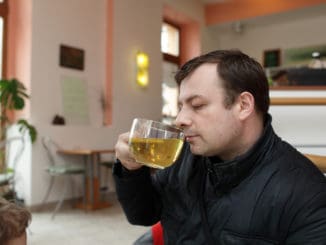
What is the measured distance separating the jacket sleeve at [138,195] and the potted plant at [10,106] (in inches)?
138

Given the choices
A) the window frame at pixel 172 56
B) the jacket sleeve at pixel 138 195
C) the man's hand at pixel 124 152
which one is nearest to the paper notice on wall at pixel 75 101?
the window frame at pixel 172 56

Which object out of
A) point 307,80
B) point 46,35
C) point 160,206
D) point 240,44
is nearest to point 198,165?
point 160,206

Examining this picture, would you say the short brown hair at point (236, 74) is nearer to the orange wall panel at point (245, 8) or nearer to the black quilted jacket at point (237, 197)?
the black quilted jacket at point (237, 197)

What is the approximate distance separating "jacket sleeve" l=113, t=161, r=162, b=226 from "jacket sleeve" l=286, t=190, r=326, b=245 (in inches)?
17.4

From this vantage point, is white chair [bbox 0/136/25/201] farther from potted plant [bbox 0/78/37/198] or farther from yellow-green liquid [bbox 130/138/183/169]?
yellow-green liquid [bbox 130/138/183/169]

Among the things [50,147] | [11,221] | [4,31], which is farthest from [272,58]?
[11,221]

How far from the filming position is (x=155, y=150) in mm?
957

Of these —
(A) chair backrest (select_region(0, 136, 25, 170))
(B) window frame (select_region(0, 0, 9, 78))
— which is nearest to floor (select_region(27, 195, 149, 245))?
(A) chair backrest (select_region(0, 136, 25, 170))

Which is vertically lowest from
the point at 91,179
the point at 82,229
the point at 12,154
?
the point at 82,229

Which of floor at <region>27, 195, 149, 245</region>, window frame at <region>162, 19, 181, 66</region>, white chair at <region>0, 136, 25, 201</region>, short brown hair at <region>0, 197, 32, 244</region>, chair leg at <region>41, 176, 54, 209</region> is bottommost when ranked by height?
floor at <region>27, 195, 149, 245</region>

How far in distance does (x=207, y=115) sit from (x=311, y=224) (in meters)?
0.35

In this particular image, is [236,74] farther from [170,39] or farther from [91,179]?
[170,39]

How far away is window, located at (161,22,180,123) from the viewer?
23.2 ft

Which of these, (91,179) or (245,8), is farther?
(245,8)
